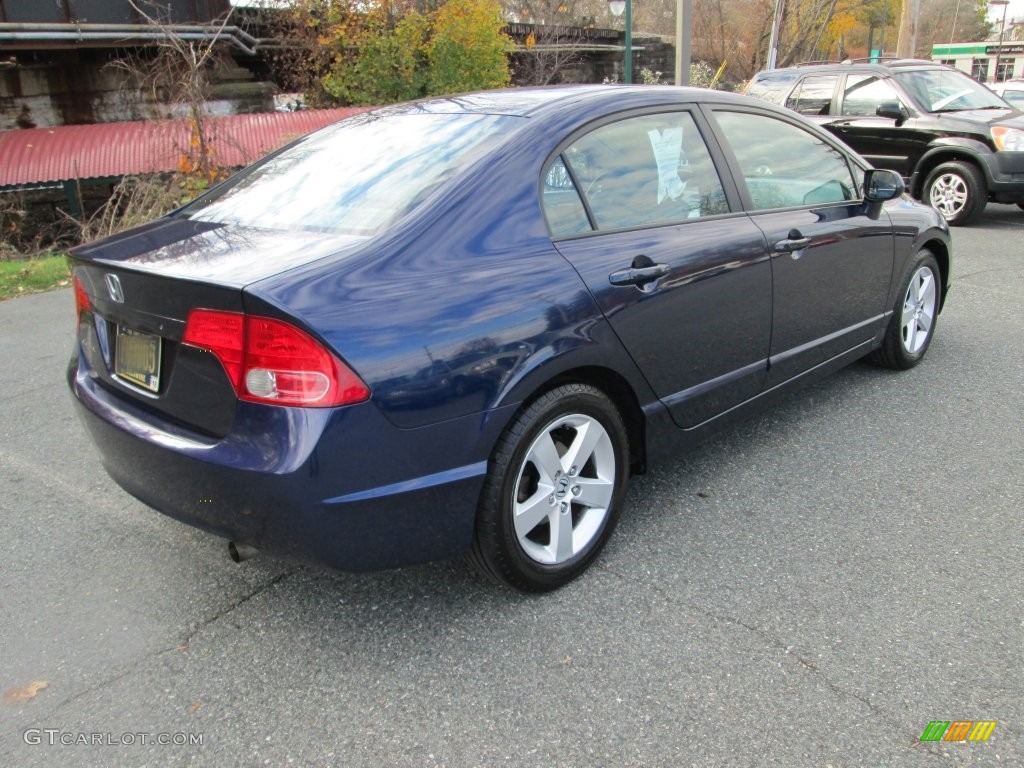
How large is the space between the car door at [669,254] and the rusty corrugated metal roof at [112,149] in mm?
8590

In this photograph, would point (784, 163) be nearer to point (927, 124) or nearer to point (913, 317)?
point (913, 317)

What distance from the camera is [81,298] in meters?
2.95

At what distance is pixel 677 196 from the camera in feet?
10.9

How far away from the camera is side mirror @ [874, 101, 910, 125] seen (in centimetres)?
972

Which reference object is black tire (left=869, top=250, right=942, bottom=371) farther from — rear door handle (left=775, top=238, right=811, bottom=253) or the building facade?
the building facade

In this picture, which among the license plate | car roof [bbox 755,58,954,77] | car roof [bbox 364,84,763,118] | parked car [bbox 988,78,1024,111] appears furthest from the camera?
parked car [bbox 988,78,1024,111]

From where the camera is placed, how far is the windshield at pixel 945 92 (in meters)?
9.91

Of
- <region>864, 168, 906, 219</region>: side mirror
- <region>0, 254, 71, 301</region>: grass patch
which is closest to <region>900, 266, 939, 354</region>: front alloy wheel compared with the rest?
<region>864, 168, 906, 219</region>: side mirror

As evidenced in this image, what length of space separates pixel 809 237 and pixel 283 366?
2538mm

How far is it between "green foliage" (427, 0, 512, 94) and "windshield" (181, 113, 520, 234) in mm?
13106

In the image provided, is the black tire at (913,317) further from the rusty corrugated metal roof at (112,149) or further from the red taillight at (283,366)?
the rusty corrugated metal roof at (112,149)

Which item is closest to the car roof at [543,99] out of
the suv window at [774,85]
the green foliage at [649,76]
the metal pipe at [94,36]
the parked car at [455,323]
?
the parked car at [455,323]

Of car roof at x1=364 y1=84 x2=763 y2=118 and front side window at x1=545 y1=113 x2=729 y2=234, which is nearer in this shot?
front side window at x1=545 y1=113 x2=729 y2=234

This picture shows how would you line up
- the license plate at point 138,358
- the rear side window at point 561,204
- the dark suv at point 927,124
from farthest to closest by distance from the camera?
the dark suv at point 927,124 → the rear side window at point 561,204 → the license plate at point 138,358
